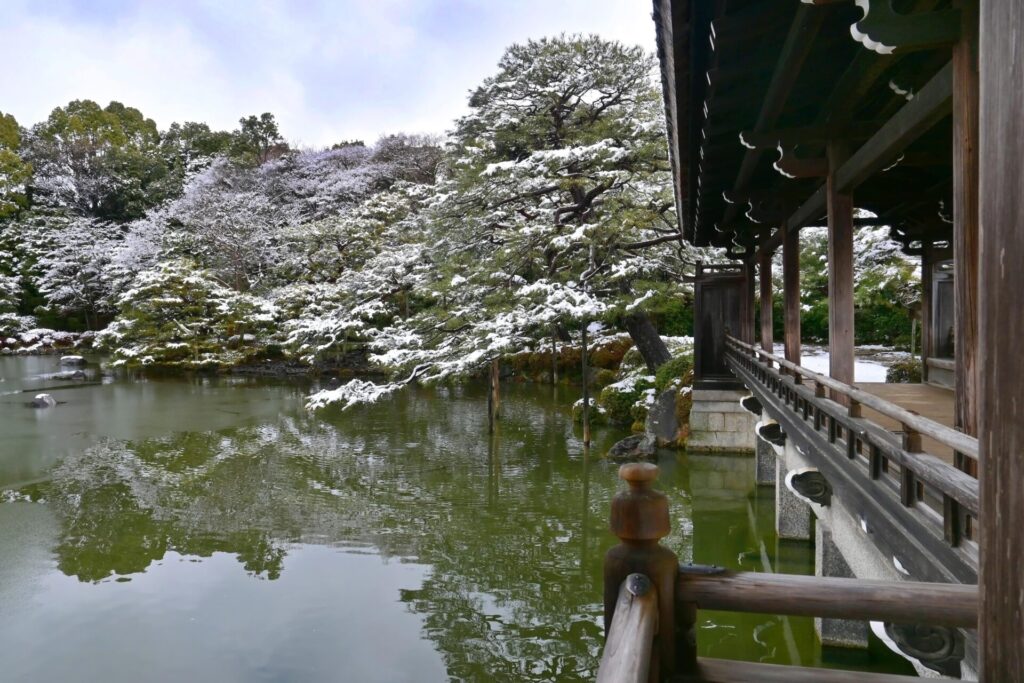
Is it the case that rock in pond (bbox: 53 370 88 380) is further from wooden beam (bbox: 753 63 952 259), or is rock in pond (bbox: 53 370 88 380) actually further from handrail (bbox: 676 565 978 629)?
handrail (bbox: 676 565 978 629)

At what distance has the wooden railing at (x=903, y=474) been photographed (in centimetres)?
183

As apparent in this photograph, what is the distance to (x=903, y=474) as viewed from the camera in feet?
7.70

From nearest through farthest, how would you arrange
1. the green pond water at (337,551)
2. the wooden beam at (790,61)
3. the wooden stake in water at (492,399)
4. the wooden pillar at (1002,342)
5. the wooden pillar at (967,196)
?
the wooden pillar at (1002,342)
the wooden pillar at (967,196)
the wooden beam at (790,61)
the green pond water at (337,551)
the wooden stake in water at (492,399)

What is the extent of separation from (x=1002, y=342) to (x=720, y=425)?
9380 millimetres

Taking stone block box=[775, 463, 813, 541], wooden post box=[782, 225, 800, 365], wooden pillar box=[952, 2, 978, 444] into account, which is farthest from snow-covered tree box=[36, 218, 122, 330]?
wooden pillar box=[952, 2, 978, 444]

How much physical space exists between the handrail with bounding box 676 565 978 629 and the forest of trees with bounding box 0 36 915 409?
8578 mm

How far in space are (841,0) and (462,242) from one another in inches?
398

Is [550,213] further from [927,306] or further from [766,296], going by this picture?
[927,306]

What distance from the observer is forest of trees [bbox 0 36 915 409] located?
10.8 m

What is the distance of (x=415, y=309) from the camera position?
18.8 metres

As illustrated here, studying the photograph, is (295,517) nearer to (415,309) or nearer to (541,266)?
(541,266)

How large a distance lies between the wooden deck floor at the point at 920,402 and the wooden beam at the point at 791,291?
70 centimetres

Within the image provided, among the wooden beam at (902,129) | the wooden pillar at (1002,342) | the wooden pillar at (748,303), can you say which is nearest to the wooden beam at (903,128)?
the wooden beam at (902,129)

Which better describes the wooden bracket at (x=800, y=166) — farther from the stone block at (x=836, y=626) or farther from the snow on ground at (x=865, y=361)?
the snow on ground at (x=865, y=361)
